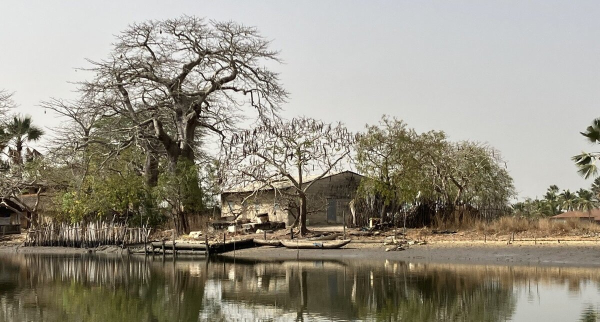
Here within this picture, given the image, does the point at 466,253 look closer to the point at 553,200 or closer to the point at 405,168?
the point at 405,168

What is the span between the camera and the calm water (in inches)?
693

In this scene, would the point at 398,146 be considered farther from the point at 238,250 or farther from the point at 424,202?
the point at 238,250

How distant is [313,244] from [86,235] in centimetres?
1302

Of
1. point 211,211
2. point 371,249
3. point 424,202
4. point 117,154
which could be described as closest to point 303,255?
point 371,249

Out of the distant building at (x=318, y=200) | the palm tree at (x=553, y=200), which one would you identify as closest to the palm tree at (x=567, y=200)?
the palm tree at (x=553, y=200)

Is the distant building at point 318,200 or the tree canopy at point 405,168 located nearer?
the tree canopy at point 405,168

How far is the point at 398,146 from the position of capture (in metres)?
33.7

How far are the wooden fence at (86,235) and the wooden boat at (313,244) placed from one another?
25.1ft

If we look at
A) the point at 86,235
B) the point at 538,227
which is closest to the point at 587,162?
the point at 538,227

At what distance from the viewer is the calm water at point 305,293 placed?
1759 cm

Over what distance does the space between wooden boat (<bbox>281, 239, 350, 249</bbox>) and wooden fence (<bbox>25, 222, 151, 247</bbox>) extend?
7.65m

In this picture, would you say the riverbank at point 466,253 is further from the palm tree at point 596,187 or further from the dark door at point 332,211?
the palm tree at point 596,187

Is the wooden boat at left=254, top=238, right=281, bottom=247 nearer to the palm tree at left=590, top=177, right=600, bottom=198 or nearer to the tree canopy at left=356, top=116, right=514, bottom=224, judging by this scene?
the tree canopy at left=356, top=116, right=514, bottom=224

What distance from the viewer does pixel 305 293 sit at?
829 inches
